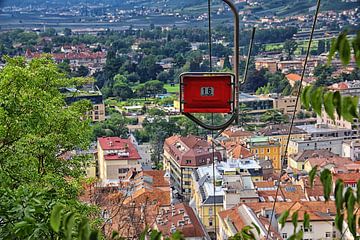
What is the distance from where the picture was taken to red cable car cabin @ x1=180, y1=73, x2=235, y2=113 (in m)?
1.40

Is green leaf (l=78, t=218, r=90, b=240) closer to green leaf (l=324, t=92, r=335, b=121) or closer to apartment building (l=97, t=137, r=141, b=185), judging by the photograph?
green leaf (l=324, t=92, r=335, b=121)

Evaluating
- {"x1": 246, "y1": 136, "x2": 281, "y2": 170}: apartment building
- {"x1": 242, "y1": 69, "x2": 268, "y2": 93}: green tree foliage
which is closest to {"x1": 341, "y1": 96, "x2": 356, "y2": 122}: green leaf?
→ {"x1": 246, "y1": 136, "x2": 281, "y2": 170}: apartment building

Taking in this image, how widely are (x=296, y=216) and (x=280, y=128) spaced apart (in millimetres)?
13047

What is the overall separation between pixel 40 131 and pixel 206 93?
1.59 metres

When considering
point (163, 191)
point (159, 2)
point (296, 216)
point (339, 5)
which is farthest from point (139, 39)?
point (296, 216)

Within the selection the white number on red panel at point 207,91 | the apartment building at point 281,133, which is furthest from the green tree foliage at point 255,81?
the white number on red panel at point 207,91

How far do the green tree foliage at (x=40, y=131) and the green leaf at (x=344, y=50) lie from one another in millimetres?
1528

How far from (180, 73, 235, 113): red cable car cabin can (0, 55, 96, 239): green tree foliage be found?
772 millimetres

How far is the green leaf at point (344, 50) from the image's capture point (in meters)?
Answer: 0.62

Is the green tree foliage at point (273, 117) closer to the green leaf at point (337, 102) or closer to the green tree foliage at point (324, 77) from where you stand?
the green tree foliage at point (324, 77)

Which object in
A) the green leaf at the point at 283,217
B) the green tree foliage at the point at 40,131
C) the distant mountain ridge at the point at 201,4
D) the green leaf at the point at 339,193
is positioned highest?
the distant mountain ridge at the point at 201,4

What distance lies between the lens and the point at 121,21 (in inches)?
1255

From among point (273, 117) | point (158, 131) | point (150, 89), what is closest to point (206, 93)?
point (158, 131)

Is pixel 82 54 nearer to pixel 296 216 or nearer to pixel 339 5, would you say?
pixel 339 5
